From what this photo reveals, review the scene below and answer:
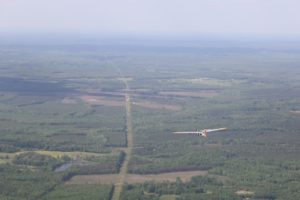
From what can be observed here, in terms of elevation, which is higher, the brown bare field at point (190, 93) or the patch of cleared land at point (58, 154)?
the patch of cleared land at point (58, 154)

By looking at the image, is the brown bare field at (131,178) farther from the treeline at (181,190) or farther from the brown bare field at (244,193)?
the brown bare field at (244,193)

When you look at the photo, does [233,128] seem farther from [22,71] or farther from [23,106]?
[22,71]

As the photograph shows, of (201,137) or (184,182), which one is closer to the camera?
(184,182)

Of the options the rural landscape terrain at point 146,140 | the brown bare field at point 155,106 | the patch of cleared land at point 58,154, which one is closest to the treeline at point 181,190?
the rural landscape terrain at point 146,140

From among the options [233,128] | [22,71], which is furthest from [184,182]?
[22,71]

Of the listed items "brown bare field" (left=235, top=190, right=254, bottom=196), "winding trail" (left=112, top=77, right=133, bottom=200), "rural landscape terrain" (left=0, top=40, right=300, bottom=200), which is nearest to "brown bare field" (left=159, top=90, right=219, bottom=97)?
"rural landscape terrain" (left=0, top=40, right=300, bottom=200)

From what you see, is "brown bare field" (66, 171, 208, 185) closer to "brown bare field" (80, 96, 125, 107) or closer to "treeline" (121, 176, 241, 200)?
"treeline" (121, 176, 241, 200)
